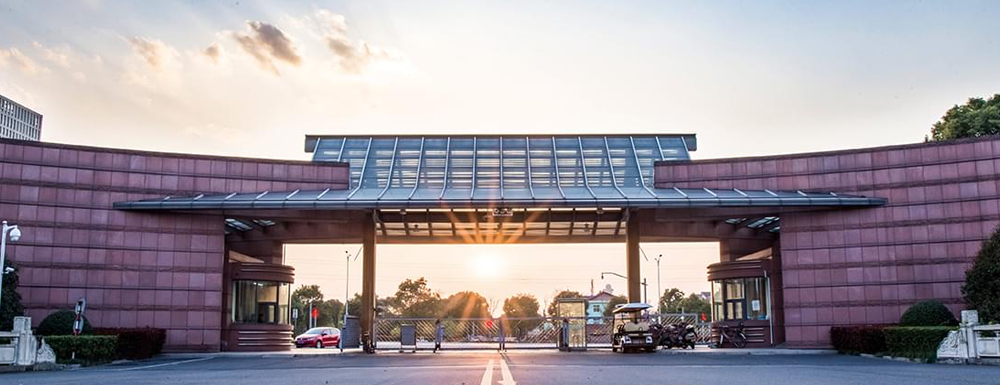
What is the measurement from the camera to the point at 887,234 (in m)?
30.5

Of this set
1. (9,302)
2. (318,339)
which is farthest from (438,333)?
(9,302)

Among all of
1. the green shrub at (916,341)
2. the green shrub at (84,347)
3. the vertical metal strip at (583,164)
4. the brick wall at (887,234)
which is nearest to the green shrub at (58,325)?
the green shrub at (84,347)

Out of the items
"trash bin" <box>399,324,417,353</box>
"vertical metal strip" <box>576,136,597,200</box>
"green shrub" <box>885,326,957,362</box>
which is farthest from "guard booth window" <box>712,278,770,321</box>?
"trash bin" <box>399,324,417,353</box>

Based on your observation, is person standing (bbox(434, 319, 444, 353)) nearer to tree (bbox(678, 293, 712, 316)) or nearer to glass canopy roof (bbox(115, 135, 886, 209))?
glass canopy roof (bbox(115, 135, 886, 209))

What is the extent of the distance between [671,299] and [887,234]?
10366 cm

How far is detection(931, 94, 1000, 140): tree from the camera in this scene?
150ft

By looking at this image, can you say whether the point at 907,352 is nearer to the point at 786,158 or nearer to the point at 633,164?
the point at 786,158

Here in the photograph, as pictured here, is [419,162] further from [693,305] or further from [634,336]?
[693,305]

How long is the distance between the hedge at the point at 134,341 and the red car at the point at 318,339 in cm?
1806

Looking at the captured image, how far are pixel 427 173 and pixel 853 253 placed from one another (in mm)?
16684

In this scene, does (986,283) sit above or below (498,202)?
below

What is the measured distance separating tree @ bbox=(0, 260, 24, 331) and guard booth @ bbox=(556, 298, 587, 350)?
59.5ft

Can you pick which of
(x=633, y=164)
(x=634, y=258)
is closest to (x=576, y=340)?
(x=634, y=258)

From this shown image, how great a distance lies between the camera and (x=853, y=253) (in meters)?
30.8
